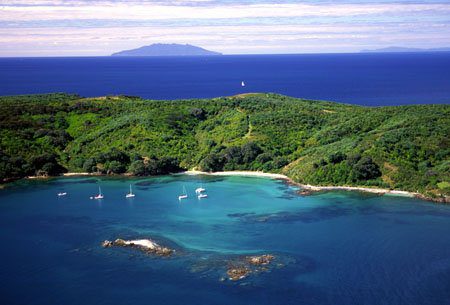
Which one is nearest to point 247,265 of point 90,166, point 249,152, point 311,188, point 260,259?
point 260,259

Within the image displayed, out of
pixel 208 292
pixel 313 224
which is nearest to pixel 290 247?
pixel 313 224

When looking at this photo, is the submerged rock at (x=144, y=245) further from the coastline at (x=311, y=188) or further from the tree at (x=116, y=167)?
the tree at (x=116, y=167)

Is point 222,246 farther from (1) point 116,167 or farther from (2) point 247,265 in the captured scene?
(1) point 116,167

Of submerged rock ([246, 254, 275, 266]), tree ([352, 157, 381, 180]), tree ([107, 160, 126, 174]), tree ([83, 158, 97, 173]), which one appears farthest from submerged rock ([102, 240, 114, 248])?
tree ([352, 157, 381, 180])

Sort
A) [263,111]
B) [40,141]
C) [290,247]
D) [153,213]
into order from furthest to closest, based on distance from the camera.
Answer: [263,111] → [40,141] → [153,213] → [290,247]

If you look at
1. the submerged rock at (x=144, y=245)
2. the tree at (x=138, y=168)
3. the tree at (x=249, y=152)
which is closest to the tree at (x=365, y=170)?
the tree at (x=249, y=152)

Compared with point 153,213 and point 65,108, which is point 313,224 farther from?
point 65,108

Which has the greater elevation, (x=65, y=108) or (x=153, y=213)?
(x=65, y=108)
